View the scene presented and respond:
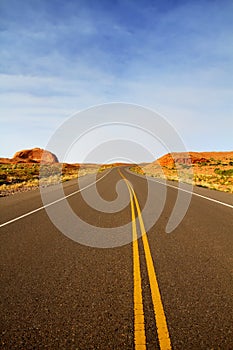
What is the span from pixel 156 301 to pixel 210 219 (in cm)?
616

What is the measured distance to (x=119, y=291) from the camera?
165 inches

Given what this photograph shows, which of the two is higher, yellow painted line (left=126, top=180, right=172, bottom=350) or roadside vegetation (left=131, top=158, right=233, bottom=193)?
roadside vegetation (left=131, top=158, right=233, bottom=193)

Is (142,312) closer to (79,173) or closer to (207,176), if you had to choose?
(207,176)

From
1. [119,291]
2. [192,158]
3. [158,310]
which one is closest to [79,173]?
[192,158]

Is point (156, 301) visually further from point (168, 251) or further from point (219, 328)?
point (168, 251)

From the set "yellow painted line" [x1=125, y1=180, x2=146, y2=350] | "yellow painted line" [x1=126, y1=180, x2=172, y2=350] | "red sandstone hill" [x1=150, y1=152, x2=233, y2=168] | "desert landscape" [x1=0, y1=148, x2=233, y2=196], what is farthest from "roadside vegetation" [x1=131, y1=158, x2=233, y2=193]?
"red sandstone hill" [x1=150, y1=152, x2=233, y2=168]

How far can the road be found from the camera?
10.1 ft

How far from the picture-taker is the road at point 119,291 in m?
3.09

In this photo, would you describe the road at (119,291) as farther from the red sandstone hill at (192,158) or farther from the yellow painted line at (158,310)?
the red sandstone hill at (192,158)

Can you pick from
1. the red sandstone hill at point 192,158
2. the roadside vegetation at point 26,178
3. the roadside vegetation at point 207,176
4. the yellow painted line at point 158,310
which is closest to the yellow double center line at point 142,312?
the yellow painted line at point 158,310

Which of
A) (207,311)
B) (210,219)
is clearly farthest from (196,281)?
(210,219)

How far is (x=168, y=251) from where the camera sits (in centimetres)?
609

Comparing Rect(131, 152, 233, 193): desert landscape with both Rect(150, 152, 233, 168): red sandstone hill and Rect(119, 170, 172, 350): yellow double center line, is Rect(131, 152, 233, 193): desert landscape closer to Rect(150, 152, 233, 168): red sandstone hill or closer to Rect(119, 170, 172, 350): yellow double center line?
Rect(150, 152, 233, 168): red sandstone hill

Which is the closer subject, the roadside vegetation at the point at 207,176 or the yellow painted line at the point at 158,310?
the yellow painted line at the point at 158,310
